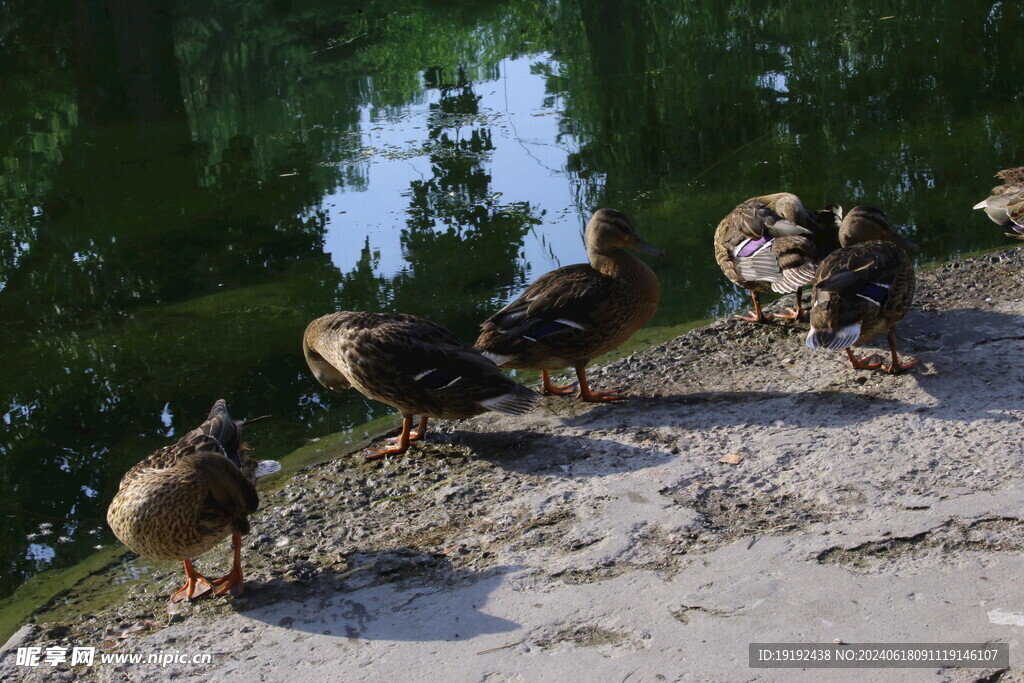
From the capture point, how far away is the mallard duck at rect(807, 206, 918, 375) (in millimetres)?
5453

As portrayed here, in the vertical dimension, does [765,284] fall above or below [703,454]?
above

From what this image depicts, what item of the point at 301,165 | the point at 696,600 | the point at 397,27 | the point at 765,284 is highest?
the point at 397,27

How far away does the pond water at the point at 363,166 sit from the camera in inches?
274

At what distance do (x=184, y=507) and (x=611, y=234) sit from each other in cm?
296

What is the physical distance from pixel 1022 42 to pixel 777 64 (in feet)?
9.27

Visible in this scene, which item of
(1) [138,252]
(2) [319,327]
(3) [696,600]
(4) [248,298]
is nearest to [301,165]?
(1) [138,252]

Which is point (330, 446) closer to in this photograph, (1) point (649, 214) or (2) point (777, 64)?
(1) point (649, 214)

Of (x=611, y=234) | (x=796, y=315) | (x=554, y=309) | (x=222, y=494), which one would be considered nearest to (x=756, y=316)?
(x=796, y=315)

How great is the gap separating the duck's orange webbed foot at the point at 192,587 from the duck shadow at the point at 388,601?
0.71ft

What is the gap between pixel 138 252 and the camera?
910cm

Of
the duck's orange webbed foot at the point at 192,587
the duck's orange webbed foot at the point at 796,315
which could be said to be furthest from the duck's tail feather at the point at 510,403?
the duck's orange webbed foot at the point at 796,315

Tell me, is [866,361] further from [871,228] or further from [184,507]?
[184,507]

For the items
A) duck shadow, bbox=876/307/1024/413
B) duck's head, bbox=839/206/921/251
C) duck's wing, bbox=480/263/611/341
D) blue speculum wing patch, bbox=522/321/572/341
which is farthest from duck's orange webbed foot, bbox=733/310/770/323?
blue speculum wing patch, bbox=522/321/572/341

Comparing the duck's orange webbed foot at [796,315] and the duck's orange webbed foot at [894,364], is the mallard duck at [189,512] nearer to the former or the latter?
the duck's orange webbed foot at [894,364]
